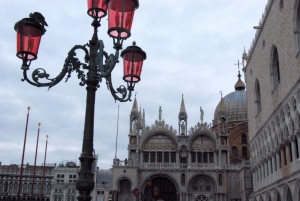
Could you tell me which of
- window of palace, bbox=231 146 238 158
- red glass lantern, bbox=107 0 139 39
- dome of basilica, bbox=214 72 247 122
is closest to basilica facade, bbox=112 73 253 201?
window of palace, bbox=231 146 238 158

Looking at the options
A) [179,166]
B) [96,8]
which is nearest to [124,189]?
[179,166]

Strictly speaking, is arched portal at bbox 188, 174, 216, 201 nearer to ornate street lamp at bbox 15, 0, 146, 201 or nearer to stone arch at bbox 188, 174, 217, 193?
stone arch at bbox 188, 174, 217, 193

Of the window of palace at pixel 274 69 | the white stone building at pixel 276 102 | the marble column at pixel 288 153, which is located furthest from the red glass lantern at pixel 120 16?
the window of palace at pixel 274 69

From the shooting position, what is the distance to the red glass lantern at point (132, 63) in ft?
26.2

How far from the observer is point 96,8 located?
301 inches

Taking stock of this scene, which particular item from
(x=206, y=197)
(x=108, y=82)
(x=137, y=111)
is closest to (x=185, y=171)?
(x=206, y=197)

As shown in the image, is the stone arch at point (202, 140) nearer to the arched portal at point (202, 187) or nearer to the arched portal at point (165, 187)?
the arched portal at point (202, 187)

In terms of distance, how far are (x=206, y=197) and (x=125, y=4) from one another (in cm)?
3177

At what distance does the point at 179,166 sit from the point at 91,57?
30.7m

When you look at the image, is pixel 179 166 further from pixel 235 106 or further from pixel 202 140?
pixel 235 106

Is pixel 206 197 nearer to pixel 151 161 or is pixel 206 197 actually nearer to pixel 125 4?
pixel 151 161

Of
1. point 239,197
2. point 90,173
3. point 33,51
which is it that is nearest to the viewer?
point 90,173

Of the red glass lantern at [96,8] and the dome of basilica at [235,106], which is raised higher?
the dome of basilica at [235,106]

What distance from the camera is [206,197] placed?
120ft
